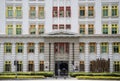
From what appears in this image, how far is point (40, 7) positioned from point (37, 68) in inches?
447

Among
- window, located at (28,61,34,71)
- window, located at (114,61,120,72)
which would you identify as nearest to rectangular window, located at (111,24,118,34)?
window, located at (114,61,120,72)

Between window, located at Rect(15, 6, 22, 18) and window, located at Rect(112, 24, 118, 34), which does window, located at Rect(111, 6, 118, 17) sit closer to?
window, located at Rect(112, 24, 118, 34)

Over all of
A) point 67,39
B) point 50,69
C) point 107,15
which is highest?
point 107,15

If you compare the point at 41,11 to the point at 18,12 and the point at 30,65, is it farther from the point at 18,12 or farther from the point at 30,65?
the point at 30,65

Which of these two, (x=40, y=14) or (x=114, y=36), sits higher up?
(x=40, y=14)

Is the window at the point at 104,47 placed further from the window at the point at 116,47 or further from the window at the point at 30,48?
the window at the point at 30,48

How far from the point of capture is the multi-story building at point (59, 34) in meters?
67.2

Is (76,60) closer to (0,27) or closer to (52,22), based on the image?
(52,22)

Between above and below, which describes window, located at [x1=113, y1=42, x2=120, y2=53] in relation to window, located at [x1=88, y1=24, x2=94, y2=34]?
below

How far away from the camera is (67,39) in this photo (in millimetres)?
67125

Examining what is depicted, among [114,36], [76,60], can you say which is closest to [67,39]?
[76,60]

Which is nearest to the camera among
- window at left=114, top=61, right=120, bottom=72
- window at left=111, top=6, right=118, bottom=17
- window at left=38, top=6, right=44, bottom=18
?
window at left=114, top=61, right=120, bottom=72

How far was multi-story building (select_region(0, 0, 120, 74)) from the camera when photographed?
220 ft

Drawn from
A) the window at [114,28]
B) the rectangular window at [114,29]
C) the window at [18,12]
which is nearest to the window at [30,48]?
the window at [18,12]
